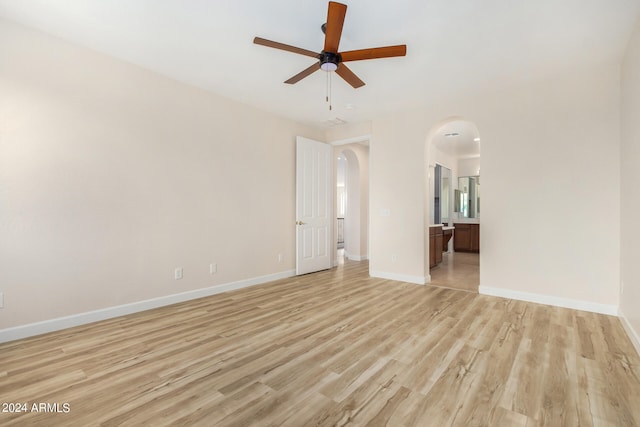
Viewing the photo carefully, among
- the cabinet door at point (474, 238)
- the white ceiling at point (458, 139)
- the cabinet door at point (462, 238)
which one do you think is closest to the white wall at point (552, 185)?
the white ceiling at point (458, 139)

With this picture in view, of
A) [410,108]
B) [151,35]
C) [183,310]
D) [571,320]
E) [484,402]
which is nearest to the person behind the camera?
[484,402]

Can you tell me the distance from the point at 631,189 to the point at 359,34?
9.55 ft

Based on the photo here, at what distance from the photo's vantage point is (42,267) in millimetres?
2719

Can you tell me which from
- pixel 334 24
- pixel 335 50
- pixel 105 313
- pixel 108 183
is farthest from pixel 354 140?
pixel 105 313

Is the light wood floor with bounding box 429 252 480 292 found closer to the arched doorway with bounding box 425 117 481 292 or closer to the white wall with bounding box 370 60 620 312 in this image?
the arched doorway with bounding box 425 117 481 292

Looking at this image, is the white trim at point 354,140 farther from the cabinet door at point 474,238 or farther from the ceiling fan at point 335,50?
the cabinet door at point 474,238

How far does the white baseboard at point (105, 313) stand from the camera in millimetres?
2602

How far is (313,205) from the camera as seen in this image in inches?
216

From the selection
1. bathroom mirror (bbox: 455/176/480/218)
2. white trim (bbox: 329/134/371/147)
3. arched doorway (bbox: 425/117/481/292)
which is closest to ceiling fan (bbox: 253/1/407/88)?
white trim (bbox: 329/134/371/147)

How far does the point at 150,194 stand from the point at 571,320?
4905 mm

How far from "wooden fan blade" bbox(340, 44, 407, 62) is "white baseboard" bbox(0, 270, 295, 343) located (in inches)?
132

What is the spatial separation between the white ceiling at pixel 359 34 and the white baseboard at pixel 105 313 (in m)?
2.76

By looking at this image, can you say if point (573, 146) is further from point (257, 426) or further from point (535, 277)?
point (257, 426)

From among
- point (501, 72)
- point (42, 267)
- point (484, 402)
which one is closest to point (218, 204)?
point (42, 267)
